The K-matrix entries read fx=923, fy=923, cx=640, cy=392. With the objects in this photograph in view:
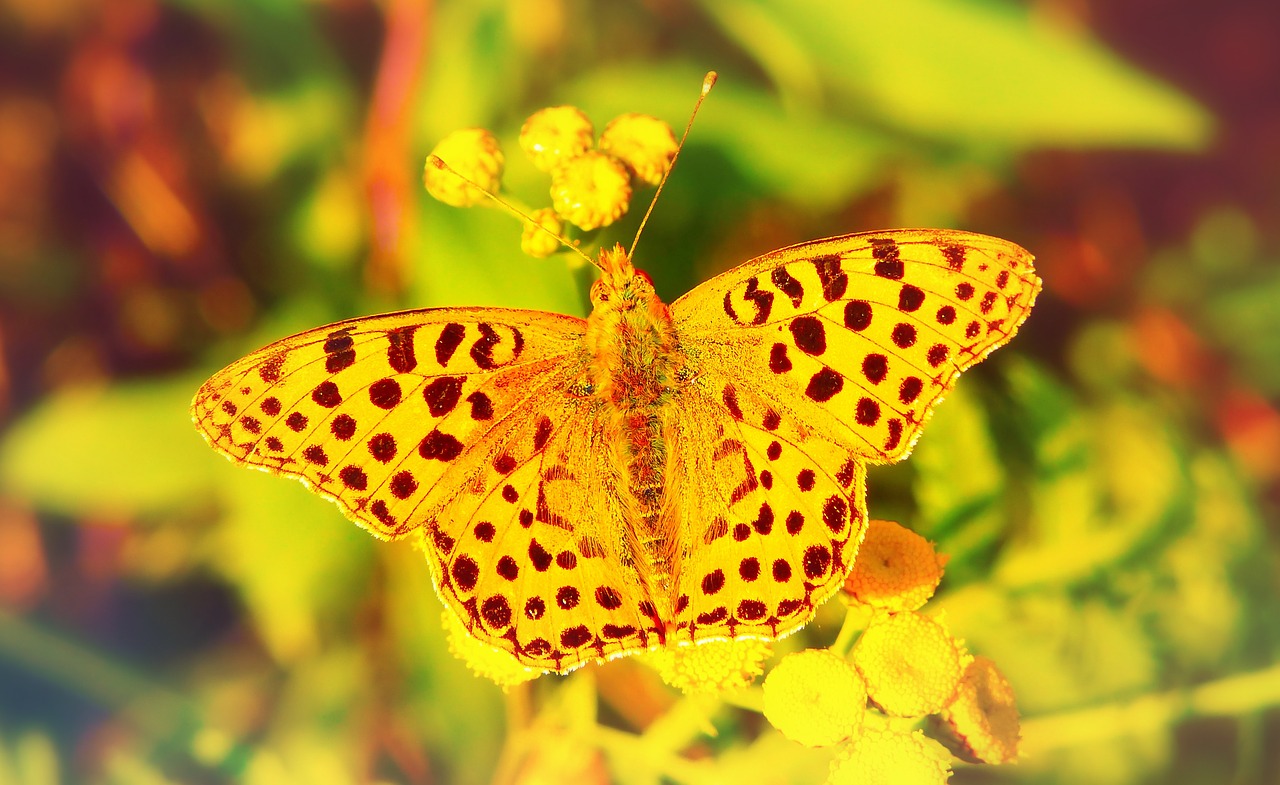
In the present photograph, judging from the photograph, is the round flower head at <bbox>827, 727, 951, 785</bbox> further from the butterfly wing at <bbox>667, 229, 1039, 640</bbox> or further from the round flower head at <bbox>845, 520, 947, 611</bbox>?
the butterfly wing at <bbox>667, 229, 1039, 640</bbox>

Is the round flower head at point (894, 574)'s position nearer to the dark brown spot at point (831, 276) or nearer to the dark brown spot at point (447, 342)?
the dark brown spot at point (831, 276)

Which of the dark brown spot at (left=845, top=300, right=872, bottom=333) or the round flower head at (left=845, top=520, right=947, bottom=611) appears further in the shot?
the round flower head at (left=845, top=520, right=947, bottom=611)

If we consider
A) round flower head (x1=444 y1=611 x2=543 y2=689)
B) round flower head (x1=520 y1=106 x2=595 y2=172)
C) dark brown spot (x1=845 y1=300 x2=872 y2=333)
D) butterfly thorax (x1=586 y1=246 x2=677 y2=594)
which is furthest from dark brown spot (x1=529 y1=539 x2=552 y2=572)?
round flower head (x1=520 y1=106 x2=595 y2=172)

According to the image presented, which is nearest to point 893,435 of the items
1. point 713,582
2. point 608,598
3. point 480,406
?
point 713,582

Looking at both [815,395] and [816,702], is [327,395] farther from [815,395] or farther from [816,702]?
[816,702]

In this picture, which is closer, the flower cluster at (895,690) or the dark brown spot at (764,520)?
the dark brown spot at (764,520)

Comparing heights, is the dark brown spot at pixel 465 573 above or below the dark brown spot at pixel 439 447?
below

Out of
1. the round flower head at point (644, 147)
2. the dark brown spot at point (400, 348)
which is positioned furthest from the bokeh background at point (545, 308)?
the dark brown spot at point (400, 348)
